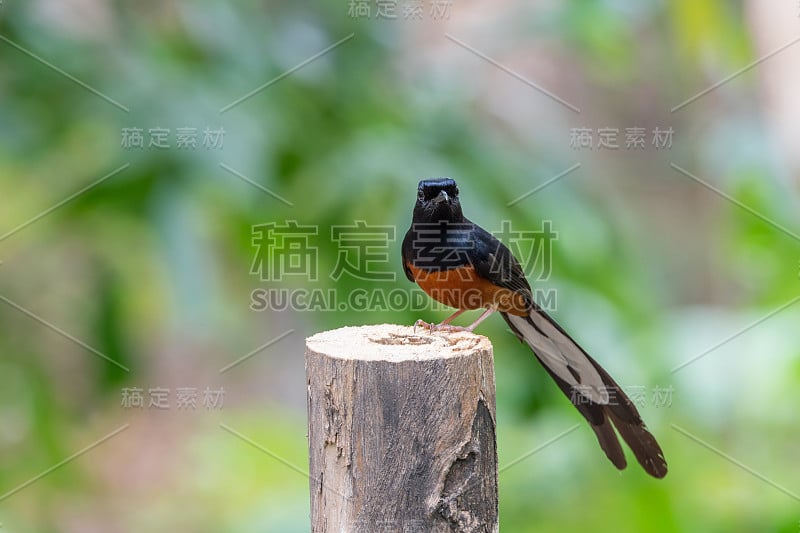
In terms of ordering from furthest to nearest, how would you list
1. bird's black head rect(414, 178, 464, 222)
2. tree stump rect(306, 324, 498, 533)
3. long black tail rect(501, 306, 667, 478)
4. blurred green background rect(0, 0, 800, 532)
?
blurred green background rect(0, 0, 800, 532)
bird's black head rect(414, 178, 464, 222)
long black tail rect(501, 306, 667, 478)
tree stump rect(306, 324, 498, 533)

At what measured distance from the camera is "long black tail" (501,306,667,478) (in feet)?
8.94

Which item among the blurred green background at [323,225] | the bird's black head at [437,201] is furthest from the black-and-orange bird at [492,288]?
the blurred green background at [323,225]

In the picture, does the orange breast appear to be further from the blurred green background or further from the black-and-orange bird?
the blurred green background

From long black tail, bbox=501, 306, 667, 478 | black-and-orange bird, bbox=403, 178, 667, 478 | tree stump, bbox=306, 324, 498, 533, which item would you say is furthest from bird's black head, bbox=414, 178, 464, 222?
tree stump, bbox=306, 324, 498, 533

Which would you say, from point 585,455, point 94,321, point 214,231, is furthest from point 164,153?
point 585,455

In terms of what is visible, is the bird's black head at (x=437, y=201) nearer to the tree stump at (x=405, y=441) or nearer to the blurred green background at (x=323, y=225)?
the blurred green background at (x=323, y=225)

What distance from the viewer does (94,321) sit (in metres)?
3.07

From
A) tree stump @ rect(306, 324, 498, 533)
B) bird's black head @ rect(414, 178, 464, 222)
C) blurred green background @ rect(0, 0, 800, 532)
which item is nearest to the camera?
tree stump @ rect(306, 324, 498, 533)

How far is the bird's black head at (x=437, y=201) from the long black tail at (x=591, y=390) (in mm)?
476

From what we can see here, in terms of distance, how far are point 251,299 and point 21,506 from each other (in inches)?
59.2

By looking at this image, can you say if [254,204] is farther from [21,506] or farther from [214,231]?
[21,506]

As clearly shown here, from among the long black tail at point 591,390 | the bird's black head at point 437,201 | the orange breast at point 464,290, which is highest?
the bird's black head at point 437,201

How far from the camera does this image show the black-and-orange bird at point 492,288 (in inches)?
110

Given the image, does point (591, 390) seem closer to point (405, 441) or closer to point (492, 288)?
point (492, 288)
